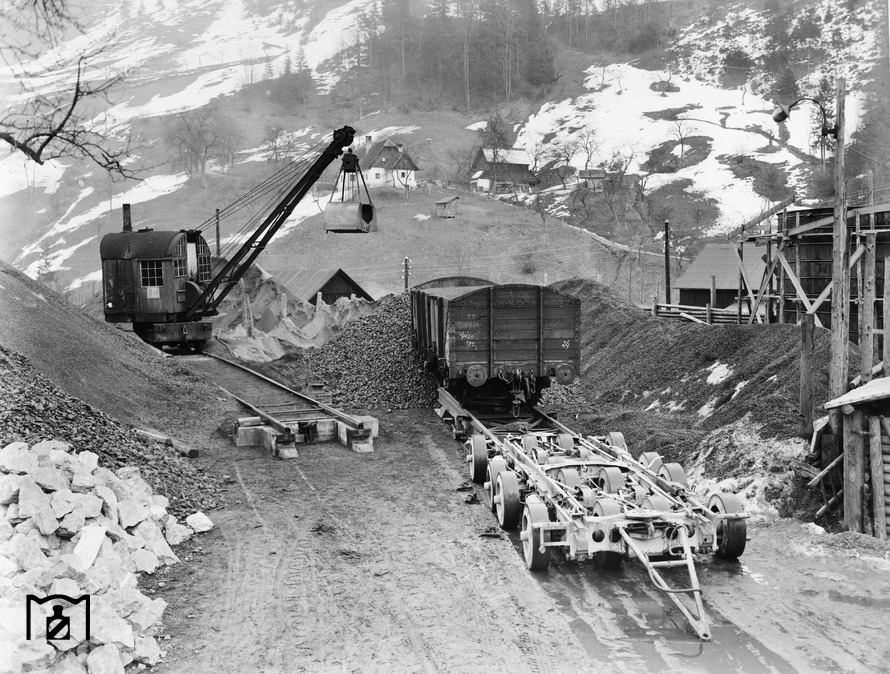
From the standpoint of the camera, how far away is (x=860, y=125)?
9388cm

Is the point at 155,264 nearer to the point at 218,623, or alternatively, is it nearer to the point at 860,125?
the point at 218,623

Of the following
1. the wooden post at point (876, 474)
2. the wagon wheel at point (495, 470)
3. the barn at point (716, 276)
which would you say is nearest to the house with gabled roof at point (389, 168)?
the barn at point (716, 276)

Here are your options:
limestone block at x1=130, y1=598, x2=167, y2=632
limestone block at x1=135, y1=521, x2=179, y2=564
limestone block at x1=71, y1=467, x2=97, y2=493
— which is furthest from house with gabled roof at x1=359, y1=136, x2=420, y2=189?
limestone block at x1=130, y1=598, x2=167, y2=632

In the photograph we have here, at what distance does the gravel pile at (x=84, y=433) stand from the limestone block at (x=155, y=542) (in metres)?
1.55

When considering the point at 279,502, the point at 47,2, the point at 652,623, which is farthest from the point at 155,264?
the point at 652,623

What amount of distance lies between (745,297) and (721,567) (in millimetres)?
30506

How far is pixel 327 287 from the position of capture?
5222 cm

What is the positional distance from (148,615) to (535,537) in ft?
14.6

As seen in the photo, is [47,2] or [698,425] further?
[698,425]

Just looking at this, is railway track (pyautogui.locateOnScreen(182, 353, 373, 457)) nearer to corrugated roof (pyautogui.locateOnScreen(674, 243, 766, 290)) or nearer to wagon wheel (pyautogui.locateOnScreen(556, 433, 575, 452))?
wagon wheel (pyautogui.locateOnScreen(556, 433, 575, 452))

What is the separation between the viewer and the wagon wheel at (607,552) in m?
9.61

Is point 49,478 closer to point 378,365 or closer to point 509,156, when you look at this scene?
point 378,365

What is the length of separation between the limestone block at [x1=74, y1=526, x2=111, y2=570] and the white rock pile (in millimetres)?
11

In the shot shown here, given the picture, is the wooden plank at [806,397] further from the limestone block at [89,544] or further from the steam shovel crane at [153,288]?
the steam shovel crane at [153,288]
